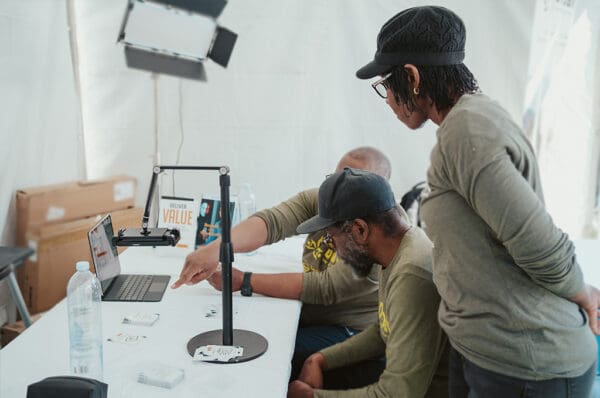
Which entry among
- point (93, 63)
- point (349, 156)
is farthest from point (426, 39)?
point (349, 156)

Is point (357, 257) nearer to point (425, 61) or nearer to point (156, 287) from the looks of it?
point (425, 61)

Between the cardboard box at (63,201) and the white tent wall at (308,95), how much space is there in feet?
6.73

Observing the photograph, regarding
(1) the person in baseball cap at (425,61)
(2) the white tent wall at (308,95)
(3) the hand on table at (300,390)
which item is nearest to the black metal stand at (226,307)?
(3) the hand on table at (300,390)

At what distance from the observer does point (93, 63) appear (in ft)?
3.74

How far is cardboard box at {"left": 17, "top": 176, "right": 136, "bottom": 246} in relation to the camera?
378 mm

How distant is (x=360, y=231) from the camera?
115 centimetres

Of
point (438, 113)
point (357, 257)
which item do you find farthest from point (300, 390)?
point (438, 113)

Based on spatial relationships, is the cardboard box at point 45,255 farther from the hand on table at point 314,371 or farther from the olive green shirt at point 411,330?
the hand on table at point 314,371

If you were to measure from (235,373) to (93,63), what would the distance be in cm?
75

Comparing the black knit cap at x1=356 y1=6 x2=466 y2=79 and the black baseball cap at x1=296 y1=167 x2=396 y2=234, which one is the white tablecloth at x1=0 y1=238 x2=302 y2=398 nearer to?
the black baseball cap at x1=296 y1=167 x2=396 y2=234

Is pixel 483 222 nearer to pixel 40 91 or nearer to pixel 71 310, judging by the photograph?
pixel 40 91

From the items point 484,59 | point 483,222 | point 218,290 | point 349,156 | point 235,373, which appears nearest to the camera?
point 483,222

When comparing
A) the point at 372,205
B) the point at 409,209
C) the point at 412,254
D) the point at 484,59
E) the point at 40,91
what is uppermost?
the point at 484,59

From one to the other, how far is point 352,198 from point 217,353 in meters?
0.46
